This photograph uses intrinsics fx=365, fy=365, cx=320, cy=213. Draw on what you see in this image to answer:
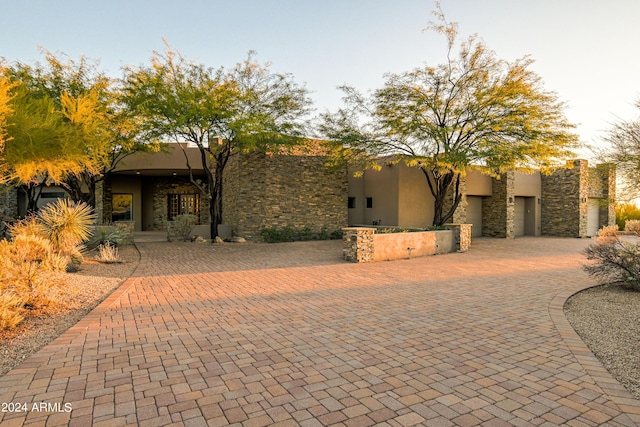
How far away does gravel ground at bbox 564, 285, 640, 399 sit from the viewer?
3.69 metres

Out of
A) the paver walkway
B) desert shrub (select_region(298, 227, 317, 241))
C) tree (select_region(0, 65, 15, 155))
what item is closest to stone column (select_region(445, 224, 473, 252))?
the paver walkway

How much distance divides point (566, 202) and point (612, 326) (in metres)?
18.7

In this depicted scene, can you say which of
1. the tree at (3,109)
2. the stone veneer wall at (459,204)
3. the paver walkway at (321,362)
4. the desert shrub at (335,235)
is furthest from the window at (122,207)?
the stone veneer wall at (459,204)

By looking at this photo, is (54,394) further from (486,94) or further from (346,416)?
(486,94)

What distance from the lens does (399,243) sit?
1188 cm

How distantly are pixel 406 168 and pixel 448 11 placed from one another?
22.4 ft

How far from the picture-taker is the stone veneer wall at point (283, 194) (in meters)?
A: 17.1

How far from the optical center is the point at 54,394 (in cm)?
309

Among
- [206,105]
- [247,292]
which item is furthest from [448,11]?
[247,292]

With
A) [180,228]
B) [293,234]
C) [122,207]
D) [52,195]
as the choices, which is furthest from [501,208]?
[52,195]

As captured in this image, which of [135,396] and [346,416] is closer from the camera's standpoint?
[346,416]

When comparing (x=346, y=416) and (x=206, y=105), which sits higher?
(x=206, y=105)

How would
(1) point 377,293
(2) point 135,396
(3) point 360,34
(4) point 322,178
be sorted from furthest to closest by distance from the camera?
(4) point 322,178 < (3) point 360,34 < (1) point 377,293 < (2) point 135,396

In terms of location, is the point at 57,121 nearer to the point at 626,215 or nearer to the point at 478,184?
the point at 478,184
